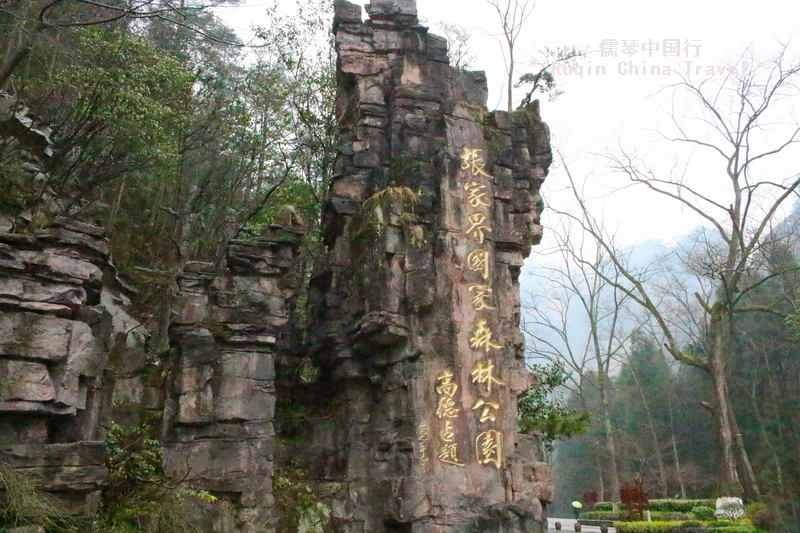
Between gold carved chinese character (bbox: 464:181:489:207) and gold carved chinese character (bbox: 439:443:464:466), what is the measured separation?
2.90 meters

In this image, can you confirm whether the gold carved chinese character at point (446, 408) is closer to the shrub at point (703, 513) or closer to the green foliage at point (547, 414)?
the green foliage at point (547, 414)

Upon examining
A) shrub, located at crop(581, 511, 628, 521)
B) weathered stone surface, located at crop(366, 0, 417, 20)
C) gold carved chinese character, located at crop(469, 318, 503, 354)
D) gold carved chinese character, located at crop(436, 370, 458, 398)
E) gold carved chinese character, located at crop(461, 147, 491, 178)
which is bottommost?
shrub, located at crop(581, 511, 628, 521)

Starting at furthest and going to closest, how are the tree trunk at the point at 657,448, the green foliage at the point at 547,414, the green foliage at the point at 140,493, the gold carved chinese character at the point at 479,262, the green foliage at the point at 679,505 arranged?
the tree trunk at the point at 657,448
the green foliage at the point at 679,505
the green foliage at the point at 547,414
the gold carved chinese character at the point at 479,262
the green foliage at the point at 140,493

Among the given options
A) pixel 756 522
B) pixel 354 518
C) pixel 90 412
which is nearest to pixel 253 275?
pixel 90 412

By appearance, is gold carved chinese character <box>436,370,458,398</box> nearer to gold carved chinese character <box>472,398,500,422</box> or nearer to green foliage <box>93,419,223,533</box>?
gold carved chinese character <box>472,398,500,422</box>

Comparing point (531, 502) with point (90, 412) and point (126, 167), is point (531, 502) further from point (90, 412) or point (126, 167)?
point (126, 167)

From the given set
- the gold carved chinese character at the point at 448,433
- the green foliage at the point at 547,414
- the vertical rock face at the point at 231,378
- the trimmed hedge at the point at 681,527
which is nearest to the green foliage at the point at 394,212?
the vertical rock face at the point at 231,378

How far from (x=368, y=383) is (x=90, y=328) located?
3277 mm

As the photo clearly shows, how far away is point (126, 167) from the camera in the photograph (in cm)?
1093

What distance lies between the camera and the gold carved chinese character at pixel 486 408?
7.01 meters

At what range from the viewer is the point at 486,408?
7047 mm

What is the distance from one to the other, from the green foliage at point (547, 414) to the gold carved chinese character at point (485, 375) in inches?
66.2

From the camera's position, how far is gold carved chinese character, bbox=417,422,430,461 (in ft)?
21.9

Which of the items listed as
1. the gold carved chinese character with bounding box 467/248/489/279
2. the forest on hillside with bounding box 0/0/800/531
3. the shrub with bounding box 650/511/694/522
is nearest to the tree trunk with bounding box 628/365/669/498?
the forest on hillside with bounding box 0/0/800/531
